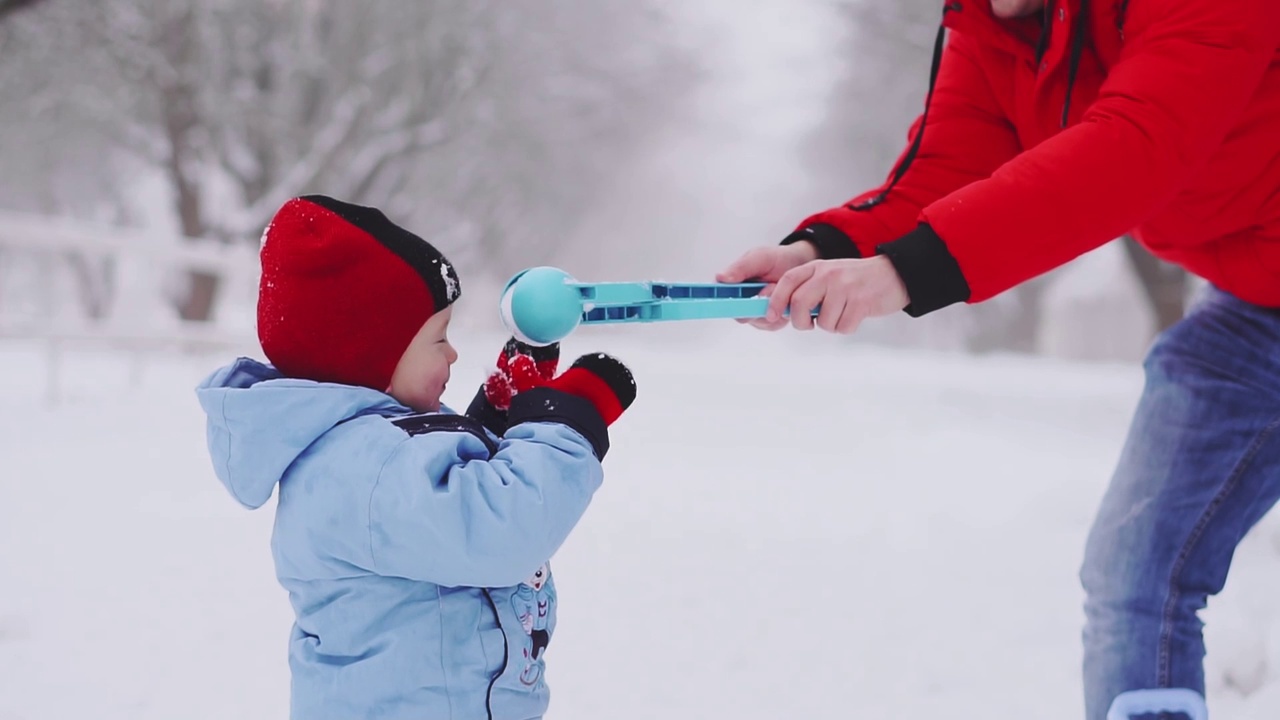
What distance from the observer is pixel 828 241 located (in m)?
1.85

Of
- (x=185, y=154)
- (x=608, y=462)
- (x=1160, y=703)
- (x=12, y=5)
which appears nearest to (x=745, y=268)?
(x=1160, y=703)

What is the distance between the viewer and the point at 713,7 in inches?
864

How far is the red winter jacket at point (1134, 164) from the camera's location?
1364 millimetres

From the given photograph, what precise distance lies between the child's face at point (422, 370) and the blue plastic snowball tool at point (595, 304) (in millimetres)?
162

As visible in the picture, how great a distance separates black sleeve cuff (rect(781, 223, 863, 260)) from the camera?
6.04 feet

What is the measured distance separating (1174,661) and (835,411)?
19.9 feet

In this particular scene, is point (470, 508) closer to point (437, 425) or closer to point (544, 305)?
point (437, 425)

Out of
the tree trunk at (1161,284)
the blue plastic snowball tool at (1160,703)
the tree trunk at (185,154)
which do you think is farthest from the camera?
the tree trunk at (185,154)

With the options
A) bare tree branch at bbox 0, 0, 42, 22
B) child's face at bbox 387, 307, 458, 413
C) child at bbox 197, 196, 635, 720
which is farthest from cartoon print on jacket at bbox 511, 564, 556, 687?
bare tree branch at bbox 0, 0, 42, 22

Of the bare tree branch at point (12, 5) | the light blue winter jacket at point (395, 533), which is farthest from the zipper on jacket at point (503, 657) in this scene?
the bare tree branch at point (12, 5)

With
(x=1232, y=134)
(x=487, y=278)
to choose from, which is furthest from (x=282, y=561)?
(x=487, y=278)

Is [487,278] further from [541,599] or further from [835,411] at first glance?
[541,599]

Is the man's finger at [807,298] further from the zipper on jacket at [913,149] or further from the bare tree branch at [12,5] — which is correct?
the bare tree branch at [12,5]

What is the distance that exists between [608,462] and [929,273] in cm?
371
